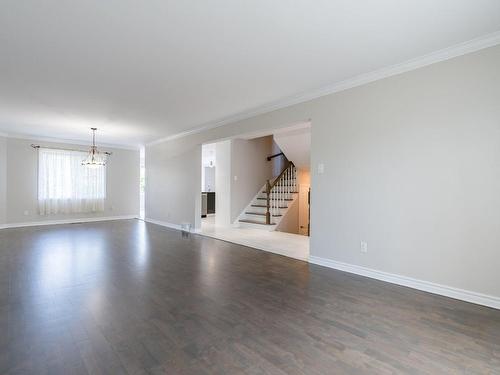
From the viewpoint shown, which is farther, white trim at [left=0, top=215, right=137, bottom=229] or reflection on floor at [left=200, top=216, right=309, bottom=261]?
white trim at [left=0, top=215, right=137, bottom=229]

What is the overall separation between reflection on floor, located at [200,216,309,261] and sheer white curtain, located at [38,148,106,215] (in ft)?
13.3

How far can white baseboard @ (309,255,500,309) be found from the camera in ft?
9.15

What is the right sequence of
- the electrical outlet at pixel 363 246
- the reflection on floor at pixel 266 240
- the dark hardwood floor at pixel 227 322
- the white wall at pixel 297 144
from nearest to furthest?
the dark hardwood floor at pixel 227 322 → the electrical outlet at pixel 363 246 → the reflection on floor at pixel 266 240 → the white wall at pixel 297 144

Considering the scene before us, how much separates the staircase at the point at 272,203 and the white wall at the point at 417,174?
131 inches

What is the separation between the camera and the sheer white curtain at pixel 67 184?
8.12 meters

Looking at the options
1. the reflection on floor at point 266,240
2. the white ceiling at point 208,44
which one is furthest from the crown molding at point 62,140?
the reflection on floor at point 266,240

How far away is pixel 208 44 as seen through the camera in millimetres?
2842

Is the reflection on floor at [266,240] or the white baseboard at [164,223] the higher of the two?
the white baseboard at [164,223]

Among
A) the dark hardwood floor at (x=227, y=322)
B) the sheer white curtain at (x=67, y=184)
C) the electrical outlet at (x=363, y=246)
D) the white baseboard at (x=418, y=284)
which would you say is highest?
the sheer white curtain at (x=67, y=184)

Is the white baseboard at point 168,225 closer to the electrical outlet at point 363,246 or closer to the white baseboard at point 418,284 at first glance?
the white baseboard at point 418,284

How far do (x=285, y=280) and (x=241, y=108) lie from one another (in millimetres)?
3098

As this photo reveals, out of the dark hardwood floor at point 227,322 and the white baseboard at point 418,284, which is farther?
the white baseboard at point 418,284

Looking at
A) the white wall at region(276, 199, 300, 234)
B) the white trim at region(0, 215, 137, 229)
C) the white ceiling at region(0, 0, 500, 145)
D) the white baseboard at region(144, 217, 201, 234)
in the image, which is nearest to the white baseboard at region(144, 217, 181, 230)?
the white baseboard at region(144, 217, 201, 234)

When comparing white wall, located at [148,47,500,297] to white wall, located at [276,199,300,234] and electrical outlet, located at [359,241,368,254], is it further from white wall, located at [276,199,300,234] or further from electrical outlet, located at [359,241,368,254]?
white wall, located at [276,199,300,234]
